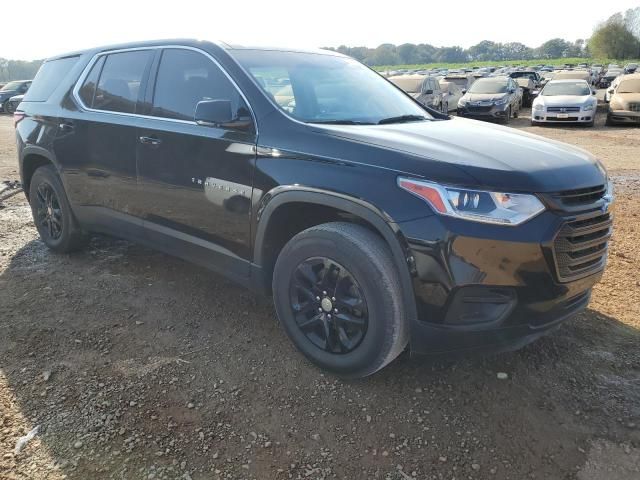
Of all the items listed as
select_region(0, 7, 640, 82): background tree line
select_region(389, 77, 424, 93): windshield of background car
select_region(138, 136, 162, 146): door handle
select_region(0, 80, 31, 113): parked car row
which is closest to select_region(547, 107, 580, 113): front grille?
select_region(389, 77, 424, 93): windshield of background car

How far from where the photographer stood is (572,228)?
8.12 feet

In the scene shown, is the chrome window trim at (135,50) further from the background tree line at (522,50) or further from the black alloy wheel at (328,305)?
the background tree line at (522,50)

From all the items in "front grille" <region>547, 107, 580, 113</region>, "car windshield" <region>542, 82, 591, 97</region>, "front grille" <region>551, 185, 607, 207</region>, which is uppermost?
"front grille" <region>551, 185, 607, 207</region>

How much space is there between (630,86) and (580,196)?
16.4 meters

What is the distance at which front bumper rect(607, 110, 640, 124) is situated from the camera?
50.2ft

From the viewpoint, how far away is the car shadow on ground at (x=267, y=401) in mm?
2342

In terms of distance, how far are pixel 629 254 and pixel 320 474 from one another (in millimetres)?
3710

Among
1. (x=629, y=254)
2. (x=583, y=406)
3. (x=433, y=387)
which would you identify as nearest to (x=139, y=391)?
(x=433, y=387)

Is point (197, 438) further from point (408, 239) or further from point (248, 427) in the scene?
point (408, 239)

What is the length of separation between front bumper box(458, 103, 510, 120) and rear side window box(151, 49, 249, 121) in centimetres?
1446

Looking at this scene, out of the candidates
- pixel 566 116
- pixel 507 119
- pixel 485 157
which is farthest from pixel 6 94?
pixel 485 157

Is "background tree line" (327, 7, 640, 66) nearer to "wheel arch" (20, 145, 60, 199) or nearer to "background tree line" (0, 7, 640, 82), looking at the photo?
"background tree line" (0, 7, 640, 82)

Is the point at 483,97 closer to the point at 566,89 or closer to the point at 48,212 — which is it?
the point at 566,89

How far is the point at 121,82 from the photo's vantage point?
3.99m
